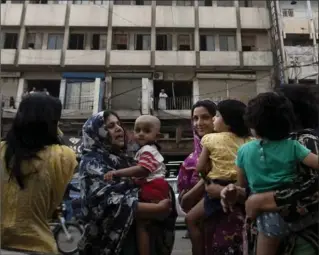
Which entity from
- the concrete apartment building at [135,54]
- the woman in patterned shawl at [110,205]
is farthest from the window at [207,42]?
the woman in patterned shawl at [110,205]

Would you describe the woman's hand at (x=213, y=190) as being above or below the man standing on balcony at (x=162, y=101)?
below

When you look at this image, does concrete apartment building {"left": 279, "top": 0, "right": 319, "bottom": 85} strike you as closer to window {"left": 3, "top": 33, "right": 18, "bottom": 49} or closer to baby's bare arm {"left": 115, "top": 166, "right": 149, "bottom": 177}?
window {"left": 3, "top": 33, "right": 18, "bottom": 49}

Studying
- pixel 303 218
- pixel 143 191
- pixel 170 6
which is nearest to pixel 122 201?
pixel 143 191

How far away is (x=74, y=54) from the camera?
1944 centimetres

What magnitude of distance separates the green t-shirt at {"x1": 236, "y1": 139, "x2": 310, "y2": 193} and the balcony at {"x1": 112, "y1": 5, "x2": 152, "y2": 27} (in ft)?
64.4

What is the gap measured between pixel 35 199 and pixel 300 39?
21.2 meters

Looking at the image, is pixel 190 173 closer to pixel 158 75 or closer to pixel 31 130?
pixel 31 130

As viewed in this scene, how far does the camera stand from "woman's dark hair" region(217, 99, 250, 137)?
2227mm

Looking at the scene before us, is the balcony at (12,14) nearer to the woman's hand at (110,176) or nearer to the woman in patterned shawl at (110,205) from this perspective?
the woman in patterned shawl at (110,205)

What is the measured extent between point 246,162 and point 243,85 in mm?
18554

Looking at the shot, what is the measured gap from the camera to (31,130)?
1.71 m

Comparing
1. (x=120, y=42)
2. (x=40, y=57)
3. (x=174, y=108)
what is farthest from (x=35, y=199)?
(x=120, y=42)

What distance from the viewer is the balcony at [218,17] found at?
20.3 meters

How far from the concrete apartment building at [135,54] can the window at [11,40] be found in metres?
0.06
